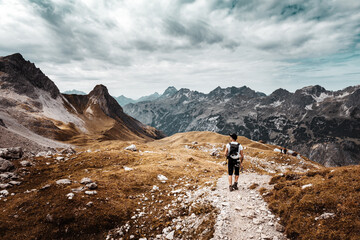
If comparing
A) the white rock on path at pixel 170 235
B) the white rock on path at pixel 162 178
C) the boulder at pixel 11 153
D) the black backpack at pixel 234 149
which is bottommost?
the white rock on path at pixel 162 178

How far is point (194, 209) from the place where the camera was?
12.1 meters

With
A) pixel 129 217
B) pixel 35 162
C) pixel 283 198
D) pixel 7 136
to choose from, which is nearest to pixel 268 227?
pixel 283 198

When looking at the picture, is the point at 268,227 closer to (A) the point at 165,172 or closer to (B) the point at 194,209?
(B) the point at 194,209

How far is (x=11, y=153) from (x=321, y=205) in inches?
1245

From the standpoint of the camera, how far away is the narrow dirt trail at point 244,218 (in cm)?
873

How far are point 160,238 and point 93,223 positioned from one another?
5009mm

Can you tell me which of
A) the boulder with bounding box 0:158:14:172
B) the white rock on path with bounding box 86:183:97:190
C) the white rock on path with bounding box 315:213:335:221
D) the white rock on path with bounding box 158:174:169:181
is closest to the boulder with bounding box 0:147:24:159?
the boulder with bounding box 0:158:14:172

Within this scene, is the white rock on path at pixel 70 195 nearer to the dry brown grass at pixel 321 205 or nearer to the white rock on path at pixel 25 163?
the white rock on path at pixel 25 163

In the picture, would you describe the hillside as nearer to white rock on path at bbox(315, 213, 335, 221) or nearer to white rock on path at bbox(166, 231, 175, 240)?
white rock on path at bbox(166, 231, 175, 240)

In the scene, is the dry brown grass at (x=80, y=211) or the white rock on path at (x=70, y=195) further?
the white rock on path at (x=70, y=195)

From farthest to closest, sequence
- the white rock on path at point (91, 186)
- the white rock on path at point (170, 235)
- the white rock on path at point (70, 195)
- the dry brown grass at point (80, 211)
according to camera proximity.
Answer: the white rock on path at point (91, 186) → the white rock on path at point (70, 195) → the dry brown grass at point (80, 211) → the white rock on path at point (170, 235)

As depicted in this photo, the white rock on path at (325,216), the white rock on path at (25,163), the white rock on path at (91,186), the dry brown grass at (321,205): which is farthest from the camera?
the white rock on path at (25,163)

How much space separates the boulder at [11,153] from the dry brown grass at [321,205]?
2896 centimetres

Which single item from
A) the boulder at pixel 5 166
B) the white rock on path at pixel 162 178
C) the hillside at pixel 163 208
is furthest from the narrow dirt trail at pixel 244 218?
Answer: the boulder at pixel 5 166
